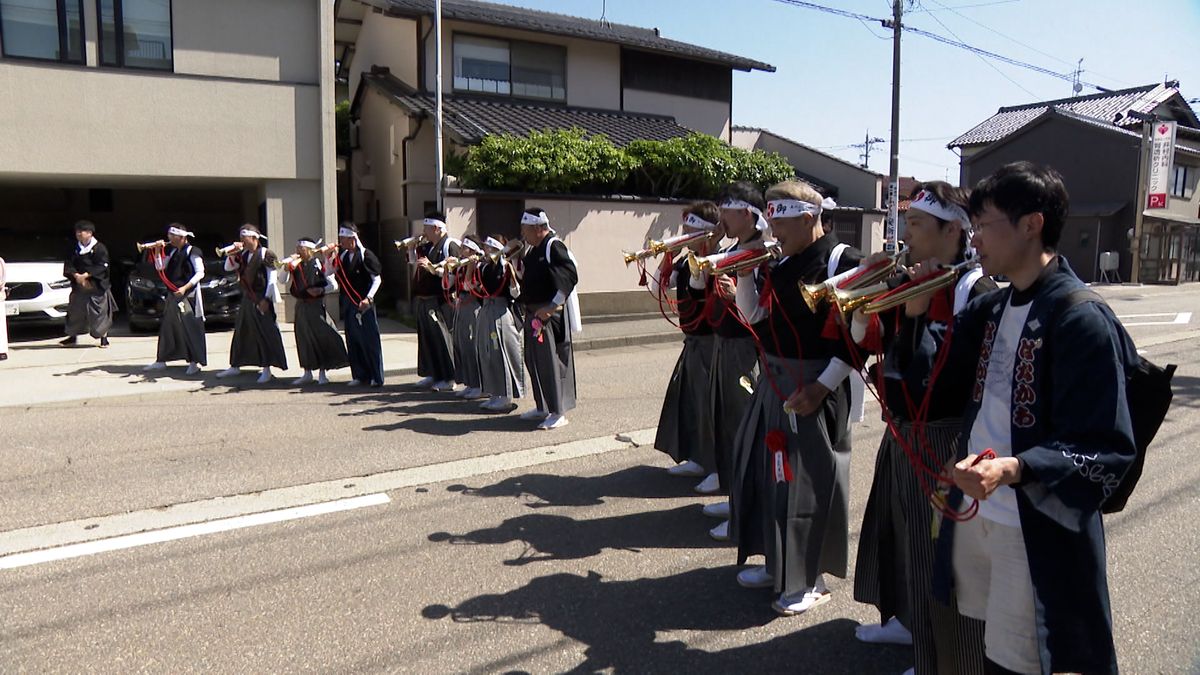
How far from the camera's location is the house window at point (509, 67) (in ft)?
56.7

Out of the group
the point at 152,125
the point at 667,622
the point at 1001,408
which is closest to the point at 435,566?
the point at 667,622

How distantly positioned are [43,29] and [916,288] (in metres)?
15.1

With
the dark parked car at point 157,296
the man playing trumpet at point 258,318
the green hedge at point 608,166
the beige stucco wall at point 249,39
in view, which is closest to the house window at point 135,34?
the beige stucco wall at point 249,39

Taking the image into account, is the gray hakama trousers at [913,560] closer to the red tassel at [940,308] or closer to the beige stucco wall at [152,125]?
the red tassel at [940,308]

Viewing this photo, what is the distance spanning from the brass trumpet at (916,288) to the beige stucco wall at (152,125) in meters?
13.6

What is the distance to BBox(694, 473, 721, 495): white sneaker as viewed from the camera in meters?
5.55

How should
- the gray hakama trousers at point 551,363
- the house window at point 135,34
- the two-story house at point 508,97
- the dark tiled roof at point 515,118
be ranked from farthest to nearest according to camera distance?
the dark tiled roof at point 515,118 < the two-story house at point 508,97 < the house window at point 135,34 < the gray hakama trousers at point 551,363

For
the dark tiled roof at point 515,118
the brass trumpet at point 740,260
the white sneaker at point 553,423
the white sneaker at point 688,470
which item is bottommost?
the white sneaker at point 688,470

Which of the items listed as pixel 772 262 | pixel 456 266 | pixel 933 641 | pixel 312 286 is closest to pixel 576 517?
pixel 772 262

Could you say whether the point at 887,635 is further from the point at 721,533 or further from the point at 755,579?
the point at 721,533

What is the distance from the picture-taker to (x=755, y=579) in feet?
13.3

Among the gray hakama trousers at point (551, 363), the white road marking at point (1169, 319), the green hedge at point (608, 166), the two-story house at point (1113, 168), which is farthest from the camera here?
the two-story house at point (1113, 168)

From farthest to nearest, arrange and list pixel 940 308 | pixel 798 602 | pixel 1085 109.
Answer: pixel 1085 109, pixel 798 602, pixel 940 308

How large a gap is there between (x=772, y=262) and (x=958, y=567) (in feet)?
5.99
